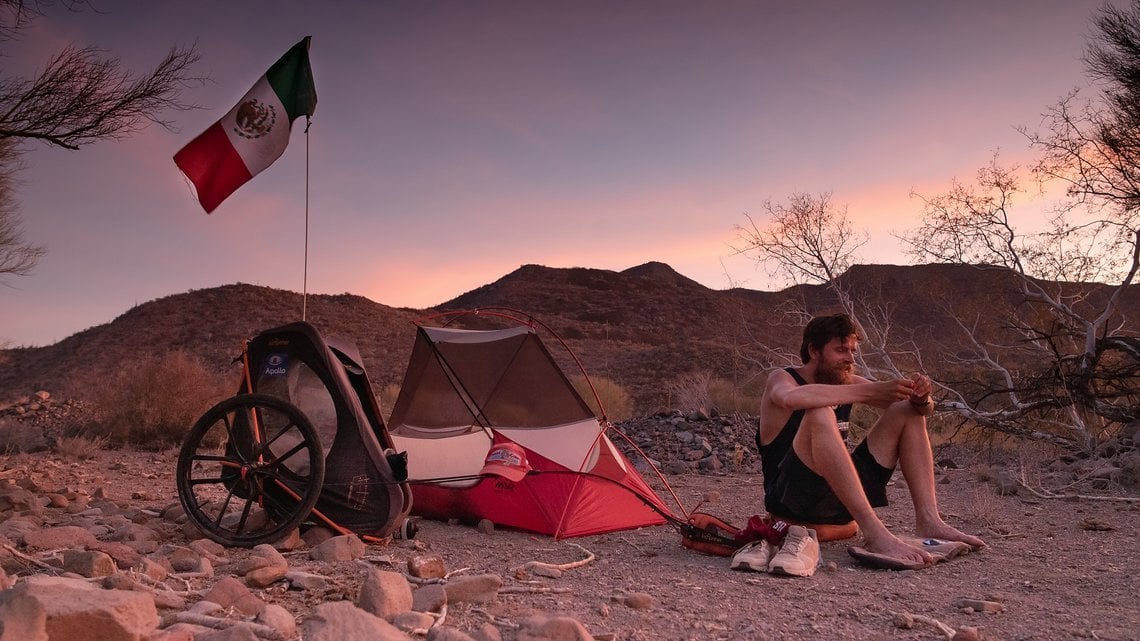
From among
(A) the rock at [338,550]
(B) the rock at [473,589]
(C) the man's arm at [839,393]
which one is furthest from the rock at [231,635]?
(C) the man's arm at [839,393]

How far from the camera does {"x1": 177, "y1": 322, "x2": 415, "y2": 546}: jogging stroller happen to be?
4.78 metres

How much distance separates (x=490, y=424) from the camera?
769 centimetres

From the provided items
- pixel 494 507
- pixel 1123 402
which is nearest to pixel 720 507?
pixel 494 507

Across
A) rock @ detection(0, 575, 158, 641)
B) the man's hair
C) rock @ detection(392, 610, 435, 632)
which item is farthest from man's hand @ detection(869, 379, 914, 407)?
rock @ detection(0, 575, 158, 641)

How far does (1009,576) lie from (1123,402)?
17.3ft

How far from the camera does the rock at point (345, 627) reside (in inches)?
110

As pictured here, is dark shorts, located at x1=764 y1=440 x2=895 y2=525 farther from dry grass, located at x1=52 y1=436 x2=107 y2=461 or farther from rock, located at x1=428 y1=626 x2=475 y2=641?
dry grass, located at x1=52 y1=436 x2=107 y2=461

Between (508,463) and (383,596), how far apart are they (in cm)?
264

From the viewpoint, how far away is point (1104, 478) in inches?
290

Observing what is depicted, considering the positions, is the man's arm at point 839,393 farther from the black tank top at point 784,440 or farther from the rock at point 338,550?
the rock at point 338,550

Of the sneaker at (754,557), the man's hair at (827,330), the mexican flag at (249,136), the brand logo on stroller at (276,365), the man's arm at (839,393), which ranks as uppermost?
the mexican flag at (249,136)

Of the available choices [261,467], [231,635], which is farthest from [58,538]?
[231,635]

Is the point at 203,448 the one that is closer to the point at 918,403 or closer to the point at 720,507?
the point at 720,507

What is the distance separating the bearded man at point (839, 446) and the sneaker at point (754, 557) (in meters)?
0.35
